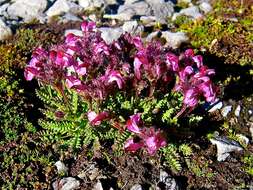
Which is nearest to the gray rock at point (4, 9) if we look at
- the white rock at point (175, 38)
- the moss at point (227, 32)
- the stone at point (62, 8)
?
the stone at point (62, 8)

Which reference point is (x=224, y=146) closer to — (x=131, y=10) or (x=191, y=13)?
(x=191, y=13)

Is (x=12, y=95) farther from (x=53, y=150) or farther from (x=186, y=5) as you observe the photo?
(x=186, y=5)

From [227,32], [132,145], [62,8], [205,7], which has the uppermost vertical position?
[132,145]

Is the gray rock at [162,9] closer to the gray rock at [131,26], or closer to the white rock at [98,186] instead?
the gray rock at [131,26]

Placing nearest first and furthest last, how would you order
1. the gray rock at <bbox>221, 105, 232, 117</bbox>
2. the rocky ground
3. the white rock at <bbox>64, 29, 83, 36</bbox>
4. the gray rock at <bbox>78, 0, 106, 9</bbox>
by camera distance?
the rocky ground → the gray rock at <bbox>221, 105, 232, 117</bbox> → the white rock at <bbox>64, 29, 83, 36</bbox> → the gray rock at <bbox>78, 0, 106, 9</bbox>

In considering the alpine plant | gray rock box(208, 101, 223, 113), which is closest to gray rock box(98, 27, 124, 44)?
gray rock box(208, 101, 223, 113)

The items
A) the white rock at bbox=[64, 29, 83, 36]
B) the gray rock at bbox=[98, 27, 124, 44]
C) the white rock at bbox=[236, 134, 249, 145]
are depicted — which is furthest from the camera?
the white rock at bbox=[64, 29, 83, 36]

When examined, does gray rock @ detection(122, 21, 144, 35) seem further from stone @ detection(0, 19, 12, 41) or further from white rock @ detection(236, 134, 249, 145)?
white rock @ detection(236, 134, 249, 145)

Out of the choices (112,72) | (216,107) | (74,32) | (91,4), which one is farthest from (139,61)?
(91,4)
